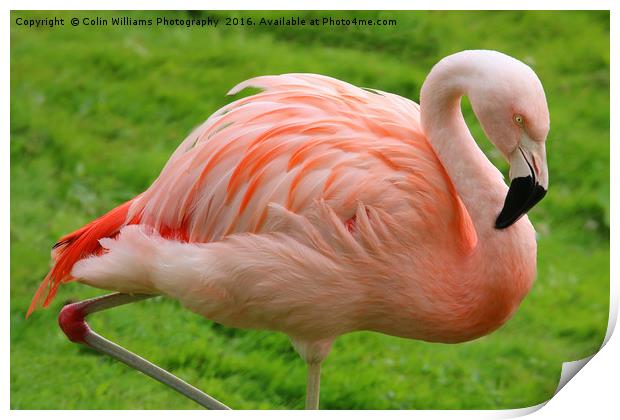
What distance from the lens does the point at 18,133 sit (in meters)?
2.82

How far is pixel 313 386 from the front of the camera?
264 centimetres

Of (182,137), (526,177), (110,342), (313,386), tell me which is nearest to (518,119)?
(526,177)

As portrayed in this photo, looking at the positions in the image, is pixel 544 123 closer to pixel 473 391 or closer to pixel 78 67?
pixel 473 391

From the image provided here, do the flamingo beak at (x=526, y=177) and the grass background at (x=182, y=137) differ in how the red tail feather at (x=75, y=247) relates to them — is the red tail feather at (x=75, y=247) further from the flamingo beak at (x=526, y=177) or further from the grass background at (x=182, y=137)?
the flamingo beak at (x=526, y=177)

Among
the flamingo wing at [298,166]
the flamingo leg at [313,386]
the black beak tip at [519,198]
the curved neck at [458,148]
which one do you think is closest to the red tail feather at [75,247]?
the flamingo wing at [298,166]

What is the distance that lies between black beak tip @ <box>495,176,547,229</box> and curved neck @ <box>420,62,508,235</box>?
0.14 feet

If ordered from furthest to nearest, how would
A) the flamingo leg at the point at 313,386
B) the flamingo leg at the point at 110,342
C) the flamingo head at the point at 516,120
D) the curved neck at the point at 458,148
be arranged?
the flamingo leg at the point at 110,342, the flamingo leg at the point at 313,386, the curved neck at the point at 458,148, the flamingo head at the point at 516,120

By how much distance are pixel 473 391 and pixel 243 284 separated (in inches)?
32.1

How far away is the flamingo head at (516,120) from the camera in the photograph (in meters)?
2.25

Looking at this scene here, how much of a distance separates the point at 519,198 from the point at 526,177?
0.16ft

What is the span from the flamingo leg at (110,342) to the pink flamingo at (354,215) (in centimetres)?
25

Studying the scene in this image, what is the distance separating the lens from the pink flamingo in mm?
2350

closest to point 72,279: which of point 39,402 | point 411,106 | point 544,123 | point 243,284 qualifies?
point 39,402

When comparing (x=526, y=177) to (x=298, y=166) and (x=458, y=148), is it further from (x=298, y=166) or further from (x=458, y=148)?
(x=298, y=166)
